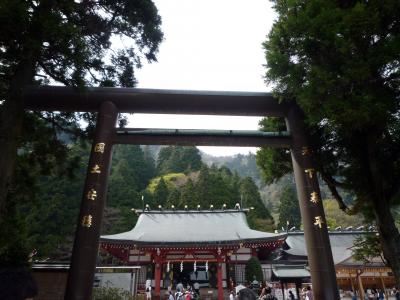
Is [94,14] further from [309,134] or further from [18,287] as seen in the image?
[18,287]

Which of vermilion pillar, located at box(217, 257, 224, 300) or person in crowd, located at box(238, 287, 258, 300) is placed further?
vermilion pillar, located at box(217, 257, 224, 300)

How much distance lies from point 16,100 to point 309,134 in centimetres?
612

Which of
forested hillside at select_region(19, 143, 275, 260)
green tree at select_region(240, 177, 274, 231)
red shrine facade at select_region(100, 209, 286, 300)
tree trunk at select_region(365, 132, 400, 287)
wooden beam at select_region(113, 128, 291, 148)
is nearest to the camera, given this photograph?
tree trunk at select_region(365, 132, 400, 287)

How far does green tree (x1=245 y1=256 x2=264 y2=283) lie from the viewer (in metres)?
15.8

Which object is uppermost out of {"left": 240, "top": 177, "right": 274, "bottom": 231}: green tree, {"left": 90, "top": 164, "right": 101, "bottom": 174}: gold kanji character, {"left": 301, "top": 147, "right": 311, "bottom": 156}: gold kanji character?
{"left": 240, "top": 177, "right": 274, "bottom": 231}: green tree

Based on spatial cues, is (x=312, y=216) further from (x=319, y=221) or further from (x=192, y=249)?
(x=192, y=249)

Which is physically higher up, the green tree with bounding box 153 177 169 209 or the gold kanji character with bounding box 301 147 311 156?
the green tree with bounding box 153 177 169 209

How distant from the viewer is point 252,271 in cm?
1594

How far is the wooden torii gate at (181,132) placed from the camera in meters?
6.48

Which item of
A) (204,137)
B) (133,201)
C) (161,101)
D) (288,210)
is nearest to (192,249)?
(204,137)

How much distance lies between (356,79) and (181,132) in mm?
3919

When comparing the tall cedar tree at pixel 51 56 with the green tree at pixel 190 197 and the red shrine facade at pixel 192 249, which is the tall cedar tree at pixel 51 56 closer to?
the red shrine facade at pixel 192 249

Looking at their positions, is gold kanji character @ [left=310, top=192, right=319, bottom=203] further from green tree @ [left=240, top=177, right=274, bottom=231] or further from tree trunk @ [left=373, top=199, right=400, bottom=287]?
green tree @ [left=240, top=177, right=274, bottom=231]

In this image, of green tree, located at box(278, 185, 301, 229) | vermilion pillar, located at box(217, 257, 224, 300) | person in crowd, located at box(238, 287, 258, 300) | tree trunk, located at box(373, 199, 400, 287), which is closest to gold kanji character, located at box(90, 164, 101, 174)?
person in crowd, located at box(238, 287, 258, 300)
